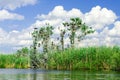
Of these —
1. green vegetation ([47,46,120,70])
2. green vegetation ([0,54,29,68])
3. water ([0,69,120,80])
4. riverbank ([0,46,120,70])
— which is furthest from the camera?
green vegetation ([0,54,29,68])

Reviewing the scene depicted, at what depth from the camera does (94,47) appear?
211 feet

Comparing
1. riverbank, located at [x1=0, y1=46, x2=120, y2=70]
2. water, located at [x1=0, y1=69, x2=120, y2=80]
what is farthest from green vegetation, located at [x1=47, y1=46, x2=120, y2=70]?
water, located at [x1=0, y1=69, x2=120, y2=80]

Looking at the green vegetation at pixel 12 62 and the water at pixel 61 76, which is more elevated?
the green vegetation at pixel 12 62

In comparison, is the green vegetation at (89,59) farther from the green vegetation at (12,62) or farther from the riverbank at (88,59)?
the green vegetation at (12,62)

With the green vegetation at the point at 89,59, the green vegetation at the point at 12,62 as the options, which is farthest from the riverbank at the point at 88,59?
the green vegetation at the point at 12,62

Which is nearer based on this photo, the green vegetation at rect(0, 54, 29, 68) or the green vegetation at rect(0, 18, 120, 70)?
the green vegetation at rect(0, 18, 120, 70)

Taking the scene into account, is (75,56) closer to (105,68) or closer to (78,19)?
(105,68)

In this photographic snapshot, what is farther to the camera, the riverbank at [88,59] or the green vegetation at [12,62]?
the green vegetation at [12,62]

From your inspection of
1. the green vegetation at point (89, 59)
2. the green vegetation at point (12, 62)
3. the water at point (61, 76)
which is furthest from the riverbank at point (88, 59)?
the water at point (61, 76)

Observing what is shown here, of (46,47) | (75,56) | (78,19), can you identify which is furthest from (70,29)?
(75,56)

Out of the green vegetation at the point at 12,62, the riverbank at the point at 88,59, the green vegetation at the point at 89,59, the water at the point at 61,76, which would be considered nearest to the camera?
the water at the point at 61,76

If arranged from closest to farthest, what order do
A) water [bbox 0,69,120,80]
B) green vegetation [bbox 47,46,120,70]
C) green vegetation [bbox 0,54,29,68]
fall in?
1. water [bbox 0,69,120,80]
2. green vegetation [bbox 47,46,120,70]
3. green vegetation [bbox 0,54,29,68]

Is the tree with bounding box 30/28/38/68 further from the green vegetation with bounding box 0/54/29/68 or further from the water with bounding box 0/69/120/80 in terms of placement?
the water with bounding box 0/69/120/80

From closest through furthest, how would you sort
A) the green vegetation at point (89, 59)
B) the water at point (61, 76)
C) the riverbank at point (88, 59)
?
the water at point (61, 76) → the green vegetation at point (89, 59) → the riverbank at point (88, 59)
